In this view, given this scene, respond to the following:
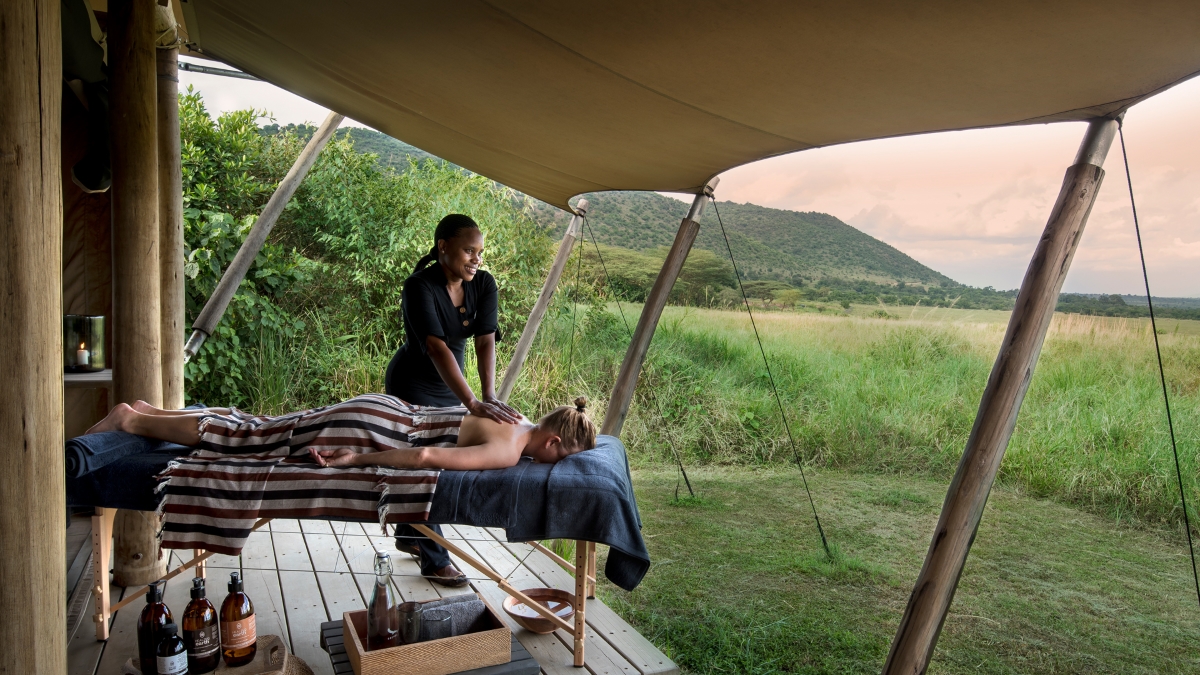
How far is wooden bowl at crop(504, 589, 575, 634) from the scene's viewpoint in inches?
107

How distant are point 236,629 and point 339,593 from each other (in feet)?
2.98

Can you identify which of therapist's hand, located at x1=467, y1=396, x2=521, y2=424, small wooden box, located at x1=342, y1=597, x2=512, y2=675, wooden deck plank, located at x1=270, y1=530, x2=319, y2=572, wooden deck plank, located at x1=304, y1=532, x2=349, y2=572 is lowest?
wooden deck plank, located at x1=304, y1=532, x2=349, y2=572

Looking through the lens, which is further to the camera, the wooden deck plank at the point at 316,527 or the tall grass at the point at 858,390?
the tall grass at the point at 858,390

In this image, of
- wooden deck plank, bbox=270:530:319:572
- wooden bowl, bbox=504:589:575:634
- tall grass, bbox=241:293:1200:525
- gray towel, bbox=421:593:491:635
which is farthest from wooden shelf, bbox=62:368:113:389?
tall grass, bbox=241:293:1200:525

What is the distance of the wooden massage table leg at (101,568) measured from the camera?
95.1 inches

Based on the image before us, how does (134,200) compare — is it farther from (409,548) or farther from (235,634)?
(409,548)

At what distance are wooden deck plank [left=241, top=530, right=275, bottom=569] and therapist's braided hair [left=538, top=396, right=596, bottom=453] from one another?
1.54 m

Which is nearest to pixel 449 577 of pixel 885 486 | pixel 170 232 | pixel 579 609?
pixel 579 609

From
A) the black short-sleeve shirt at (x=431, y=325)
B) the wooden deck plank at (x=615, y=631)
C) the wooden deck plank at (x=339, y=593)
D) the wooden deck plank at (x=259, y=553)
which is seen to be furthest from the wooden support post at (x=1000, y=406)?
the wooden deck plank at (x=259, y=553)

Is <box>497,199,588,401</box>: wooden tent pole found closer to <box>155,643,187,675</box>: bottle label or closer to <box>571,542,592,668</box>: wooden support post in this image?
<box>571,542,592,668</box>: wooden support post

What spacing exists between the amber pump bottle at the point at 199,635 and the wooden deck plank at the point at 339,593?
719 millimetres

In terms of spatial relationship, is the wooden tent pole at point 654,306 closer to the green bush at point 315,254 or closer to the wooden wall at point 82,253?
the wooden wall at point 82,253

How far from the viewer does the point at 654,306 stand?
11.1ft

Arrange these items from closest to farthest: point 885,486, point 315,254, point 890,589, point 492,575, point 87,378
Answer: point 492,575
point 87,378
point 890,589
point 885,486
point 315,254
